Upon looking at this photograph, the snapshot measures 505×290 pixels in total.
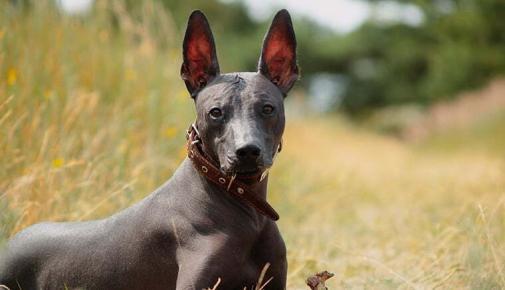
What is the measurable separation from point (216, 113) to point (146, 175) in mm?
2821

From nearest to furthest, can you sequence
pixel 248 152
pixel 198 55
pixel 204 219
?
pixel 248 152
pixel 204 219
pixel 198 55

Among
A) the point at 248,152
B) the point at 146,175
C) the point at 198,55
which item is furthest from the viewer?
the point at 146,175

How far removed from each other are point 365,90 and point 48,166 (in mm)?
26766

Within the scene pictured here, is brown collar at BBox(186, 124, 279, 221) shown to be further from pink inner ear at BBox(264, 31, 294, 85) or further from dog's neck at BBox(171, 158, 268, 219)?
pink inner ear at BBox(264, 31, 294, 85)

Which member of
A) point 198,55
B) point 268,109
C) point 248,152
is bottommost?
point 248,152

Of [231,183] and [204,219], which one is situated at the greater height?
[231,183]

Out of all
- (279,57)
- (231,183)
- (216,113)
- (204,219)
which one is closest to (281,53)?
(279,57)

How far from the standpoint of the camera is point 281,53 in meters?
3.78

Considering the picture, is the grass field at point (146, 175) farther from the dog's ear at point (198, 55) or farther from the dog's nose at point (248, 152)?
the dog's ear at point (198, 55)

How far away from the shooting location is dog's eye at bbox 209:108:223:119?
11.1 feet

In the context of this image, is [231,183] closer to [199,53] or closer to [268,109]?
[268,109]

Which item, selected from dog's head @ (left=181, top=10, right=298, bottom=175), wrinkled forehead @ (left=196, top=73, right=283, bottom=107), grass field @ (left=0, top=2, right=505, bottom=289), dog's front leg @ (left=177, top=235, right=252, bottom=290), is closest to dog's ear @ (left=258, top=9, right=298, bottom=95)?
dog's head @ (left=181, top=10, right=298, bottom=175)

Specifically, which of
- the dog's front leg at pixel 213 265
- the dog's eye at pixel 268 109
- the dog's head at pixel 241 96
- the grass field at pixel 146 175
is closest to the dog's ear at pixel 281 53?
the dog's head at pixel 241 96

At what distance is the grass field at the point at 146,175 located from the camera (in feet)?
14.9
